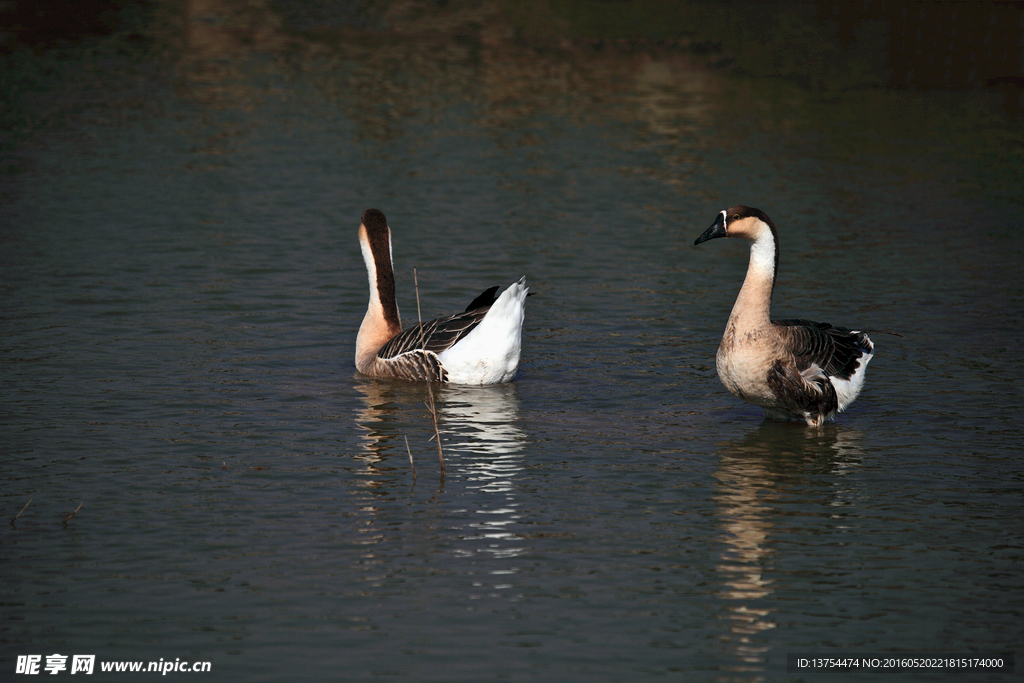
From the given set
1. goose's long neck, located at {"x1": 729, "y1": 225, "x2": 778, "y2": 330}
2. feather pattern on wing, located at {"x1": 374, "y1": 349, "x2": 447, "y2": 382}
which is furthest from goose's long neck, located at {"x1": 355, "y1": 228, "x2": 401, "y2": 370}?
goose's long neck, located at {"x1": 729, "y1": 225, "x2": 778, "y2": 330}

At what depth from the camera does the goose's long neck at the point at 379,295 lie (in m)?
13.8

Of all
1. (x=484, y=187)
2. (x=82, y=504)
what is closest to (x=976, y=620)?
(x=82, y=504)

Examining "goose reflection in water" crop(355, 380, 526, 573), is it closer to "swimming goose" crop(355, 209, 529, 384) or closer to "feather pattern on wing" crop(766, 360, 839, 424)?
"swimming goose" crop(355, 209, 529, 384)

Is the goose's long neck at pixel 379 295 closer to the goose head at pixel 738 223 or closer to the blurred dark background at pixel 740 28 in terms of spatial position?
the goose head at pixel 738 223

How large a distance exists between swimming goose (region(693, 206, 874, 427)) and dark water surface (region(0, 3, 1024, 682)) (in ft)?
1.46

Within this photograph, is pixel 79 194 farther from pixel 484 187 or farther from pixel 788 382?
pixel 788 382

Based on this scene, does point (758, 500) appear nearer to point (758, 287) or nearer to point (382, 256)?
point (758, 287)

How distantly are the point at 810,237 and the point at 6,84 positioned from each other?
69.1 ft

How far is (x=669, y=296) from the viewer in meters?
16.5

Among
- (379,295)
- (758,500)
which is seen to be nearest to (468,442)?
(758,500)

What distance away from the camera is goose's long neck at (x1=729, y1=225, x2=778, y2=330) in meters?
11.1

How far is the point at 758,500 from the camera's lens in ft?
32.0

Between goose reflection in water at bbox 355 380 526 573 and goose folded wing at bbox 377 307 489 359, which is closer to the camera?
goose reflection in water at bbox 355 380 526 573

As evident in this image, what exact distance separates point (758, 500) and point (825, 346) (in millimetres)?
2181
